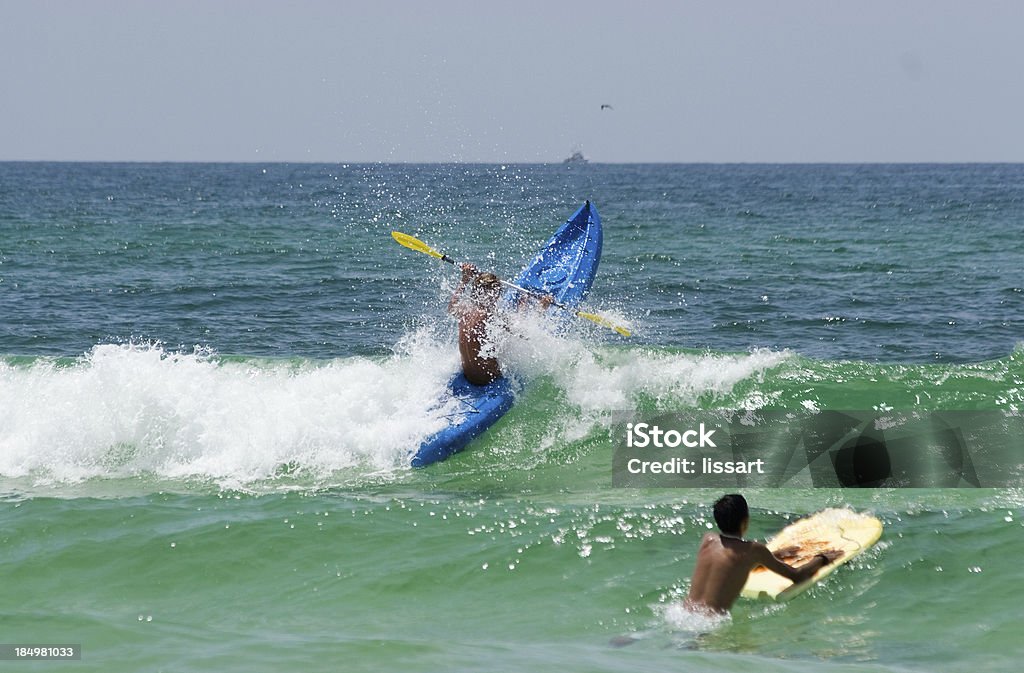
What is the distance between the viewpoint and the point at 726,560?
616 centimetres

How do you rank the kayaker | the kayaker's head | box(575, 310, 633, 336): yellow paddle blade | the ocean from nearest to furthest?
the ocean → the kayaker → the kayaker's head → box(575, 310, 633, 336): yellow paddle blade

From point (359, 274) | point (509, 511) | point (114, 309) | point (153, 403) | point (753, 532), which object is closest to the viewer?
point (753, 532)

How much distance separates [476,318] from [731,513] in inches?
196

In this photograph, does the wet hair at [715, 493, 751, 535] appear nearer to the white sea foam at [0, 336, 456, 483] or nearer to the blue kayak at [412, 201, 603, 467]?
the blue kayak at [412, 201, 603, 467]

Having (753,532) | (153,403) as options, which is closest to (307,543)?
(753,532)

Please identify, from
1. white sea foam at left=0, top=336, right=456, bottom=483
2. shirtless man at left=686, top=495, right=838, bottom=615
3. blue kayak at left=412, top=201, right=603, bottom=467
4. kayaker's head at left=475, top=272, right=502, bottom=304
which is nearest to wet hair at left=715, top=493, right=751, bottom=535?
shirtless man at left=686, top=495, right=838, bottom=615

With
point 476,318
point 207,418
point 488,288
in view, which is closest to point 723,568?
point 476,318

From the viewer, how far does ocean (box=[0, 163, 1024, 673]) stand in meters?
6.14

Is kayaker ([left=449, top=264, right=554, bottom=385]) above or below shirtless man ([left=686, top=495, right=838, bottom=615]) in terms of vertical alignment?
above

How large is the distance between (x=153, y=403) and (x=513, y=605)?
5.32 metres

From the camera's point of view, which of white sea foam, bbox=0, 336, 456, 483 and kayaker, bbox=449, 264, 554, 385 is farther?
kayaker, bbox=449, 264, 554, 385

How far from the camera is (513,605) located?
6777 mm

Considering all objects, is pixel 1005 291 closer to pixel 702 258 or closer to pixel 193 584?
pixel 702 258

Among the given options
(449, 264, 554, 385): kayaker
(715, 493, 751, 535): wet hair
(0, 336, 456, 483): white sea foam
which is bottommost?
(0, 336, 456, 483): white sea foam
